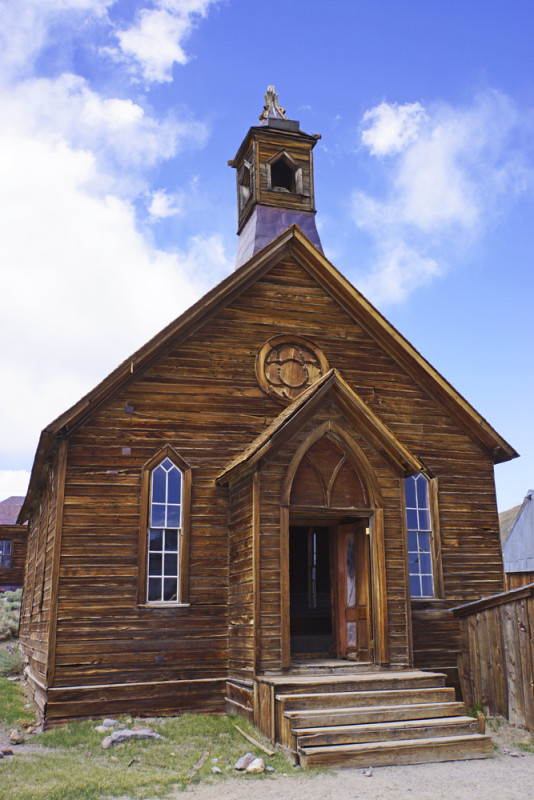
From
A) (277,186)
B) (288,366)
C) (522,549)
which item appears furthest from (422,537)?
(522,549)

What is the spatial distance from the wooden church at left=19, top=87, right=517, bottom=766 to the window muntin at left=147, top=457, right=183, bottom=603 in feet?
0.09

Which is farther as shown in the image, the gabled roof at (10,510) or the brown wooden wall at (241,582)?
the gabled roof at (10,510)

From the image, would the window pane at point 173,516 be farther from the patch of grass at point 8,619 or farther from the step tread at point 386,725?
the patch of grass at point 8,619

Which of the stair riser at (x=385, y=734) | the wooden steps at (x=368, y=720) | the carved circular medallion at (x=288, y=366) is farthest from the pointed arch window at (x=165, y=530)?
the stair riser at (x=385, y=734)

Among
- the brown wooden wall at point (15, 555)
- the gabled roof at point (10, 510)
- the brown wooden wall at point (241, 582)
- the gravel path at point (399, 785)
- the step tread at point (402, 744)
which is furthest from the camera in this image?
the gabled roof at point (10, 510)

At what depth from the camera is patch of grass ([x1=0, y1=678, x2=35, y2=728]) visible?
1173 cm

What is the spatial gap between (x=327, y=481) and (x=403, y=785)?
4917 mm

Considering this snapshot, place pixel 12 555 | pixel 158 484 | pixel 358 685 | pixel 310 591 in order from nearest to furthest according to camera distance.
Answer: pixel 358 685, pixel 158 484, pixel 310 591, pixel 12 555

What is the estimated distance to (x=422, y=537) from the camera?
14.3 m

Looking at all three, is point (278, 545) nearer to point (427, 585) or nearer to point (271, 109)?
point (427, 585)

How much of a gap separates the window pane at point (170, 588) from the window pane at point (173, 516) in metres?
0.90

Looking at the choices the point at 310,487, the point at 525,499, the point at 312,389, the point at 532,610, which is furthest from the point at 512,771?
the point at 525,499

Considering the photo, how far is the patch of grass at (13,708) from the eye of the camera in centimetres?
1173

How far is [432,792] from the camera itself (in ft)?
25.2
